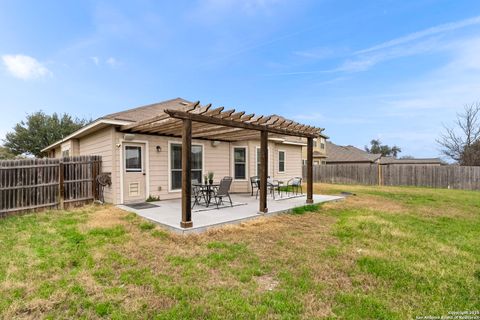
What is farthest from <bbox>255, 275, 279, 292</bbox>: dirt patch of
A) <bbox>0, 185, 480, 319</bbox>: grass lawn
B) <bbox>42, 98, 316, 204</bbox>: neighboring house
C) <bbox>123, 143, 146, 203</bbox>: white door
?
<bbox>123, 143, 146, 203</bbox>: white door

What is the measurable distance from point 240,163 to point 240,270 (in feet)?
24.7

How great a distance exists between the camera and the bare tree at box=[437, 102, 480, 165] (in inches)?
824

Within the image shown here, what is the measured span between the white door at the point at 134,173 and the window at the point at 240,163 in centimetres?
391

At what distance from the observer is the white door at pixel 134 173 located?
24.3 ft

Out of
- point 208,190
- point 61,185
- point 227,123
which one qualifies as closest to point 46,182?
point 61,185

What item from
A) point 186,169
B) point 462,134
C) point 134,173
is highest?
point 462,134

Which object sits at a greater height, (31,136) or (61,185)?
(31,136)

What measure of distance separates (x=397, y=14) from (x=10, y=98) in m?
24.2

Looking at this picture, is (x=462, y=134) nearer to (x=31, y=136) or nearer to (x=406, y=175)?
(x=406, y=175)

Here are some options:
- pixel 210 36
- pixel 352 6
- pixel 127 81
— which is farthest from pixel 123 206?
pixel 352 6

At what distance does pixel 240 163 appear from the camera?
34.7 ft

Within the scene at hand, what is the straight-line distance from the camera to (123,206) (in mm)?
7023

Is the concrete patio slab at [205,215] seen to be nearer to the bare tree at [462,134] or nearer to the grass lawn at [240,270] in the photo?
the grass lawn at [240,270]

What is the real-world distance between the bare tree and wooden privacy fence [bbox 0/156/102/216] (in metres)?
27.6
